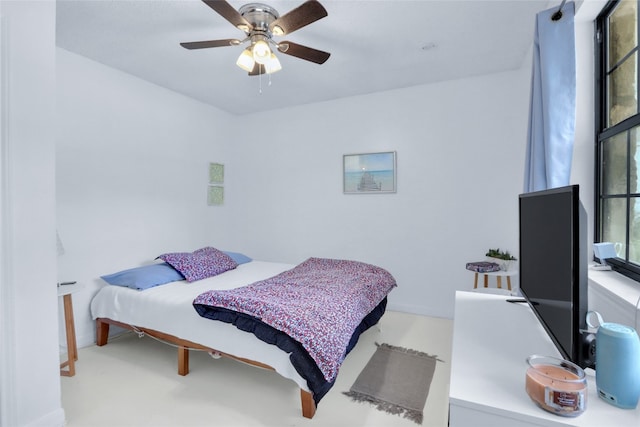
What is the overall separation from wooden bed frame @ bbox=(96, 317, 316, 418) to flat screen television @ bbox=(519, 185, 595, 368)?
4.28 feet

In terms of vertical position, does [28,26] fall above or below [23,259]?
above

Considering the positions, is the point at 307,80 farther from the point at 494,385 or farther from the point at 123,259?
the point at 494,385

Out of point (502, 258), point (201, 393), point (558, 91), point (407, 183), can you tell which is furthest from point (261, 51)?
point (502, 258)

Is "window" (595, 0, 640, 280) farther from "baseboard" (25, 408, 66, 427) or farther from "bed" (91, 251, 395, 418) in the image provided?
"baseboard" (25, 408, 66, 427)

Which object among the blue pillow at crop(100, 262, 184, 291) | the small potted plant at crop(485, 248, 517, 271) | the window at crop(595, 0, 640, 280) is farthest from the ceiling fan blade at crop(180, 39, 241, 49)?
the small potted plant at crop(485, 248, 517, 271)

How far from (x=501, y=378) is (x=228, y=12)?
2062mm

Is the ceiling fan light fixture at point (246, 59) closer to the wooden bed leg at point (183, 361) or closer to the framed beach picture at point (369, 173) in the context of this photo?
the framed beach picture at point (369, 173)

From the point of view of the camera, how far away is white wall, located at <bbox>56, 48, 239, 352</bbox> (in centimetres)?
266

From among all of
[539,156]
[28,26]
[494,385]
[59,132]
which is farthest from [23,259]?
[539,156]

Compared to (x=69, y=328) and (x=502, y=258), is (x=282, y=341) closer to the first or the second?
(x=69, y=328)

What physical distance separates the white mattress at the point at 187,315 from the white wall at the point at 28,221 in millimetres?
679

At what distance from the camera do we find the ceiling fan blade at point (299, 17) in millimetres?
1654

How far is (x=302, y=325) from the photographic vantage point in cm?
180

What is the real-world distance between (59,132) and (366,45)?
261 cm
